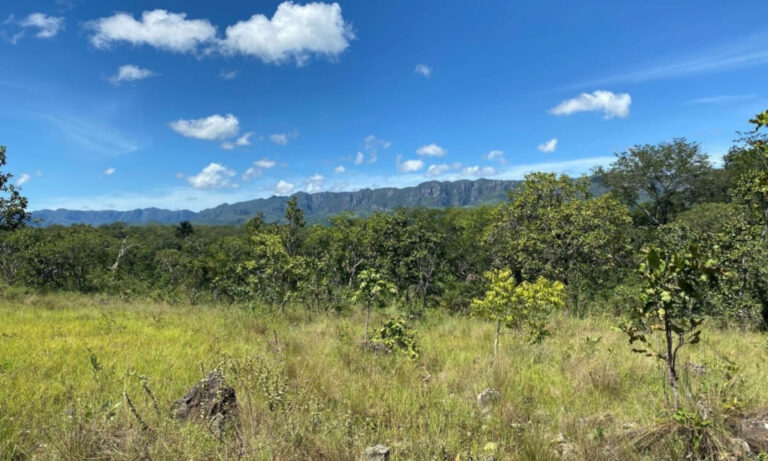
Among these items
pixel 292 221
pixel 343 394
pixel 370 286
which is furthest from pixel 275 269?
pixel 292 221

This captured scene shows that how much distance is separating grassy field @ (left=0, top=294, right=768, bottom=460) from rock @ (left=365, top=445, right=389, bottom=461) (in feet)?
0.40

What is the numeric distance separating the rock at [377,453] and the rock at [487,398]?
152 cm

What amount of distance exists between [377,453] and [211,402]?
68.1 inches

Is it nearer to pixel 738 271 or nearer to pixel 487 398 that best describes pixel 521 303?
pixel 487 398

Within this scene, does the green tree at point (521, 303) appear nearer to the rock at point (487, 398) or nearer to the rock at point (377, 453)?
the rock at point (487, 398)

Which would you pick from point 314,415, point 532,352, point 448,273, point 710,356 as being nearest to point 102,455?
point 314,415

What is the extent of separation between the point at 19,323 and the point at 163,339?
4.01m

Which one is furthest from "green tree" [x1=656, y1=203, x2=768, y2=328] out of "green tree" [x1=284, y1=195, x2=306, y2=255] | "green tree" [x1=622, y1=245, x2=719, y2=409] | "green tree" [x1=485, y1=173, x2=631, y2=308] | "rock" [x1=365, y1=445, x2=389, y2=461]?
"green tree" [x1=284, y1=195, x2=306, y2=255]

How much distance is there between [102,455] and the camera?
303cm

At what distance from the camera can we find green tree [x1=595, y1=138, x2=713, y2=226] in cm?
4506

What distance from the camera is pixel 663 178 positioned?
152ft

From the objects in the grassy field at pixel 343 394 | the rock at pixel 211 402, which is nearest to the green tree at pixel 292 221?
the grassy field at pixel 343 394

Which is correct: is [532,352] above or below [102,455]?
below

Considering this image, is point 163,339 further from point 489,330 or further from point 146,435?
point 489,330
